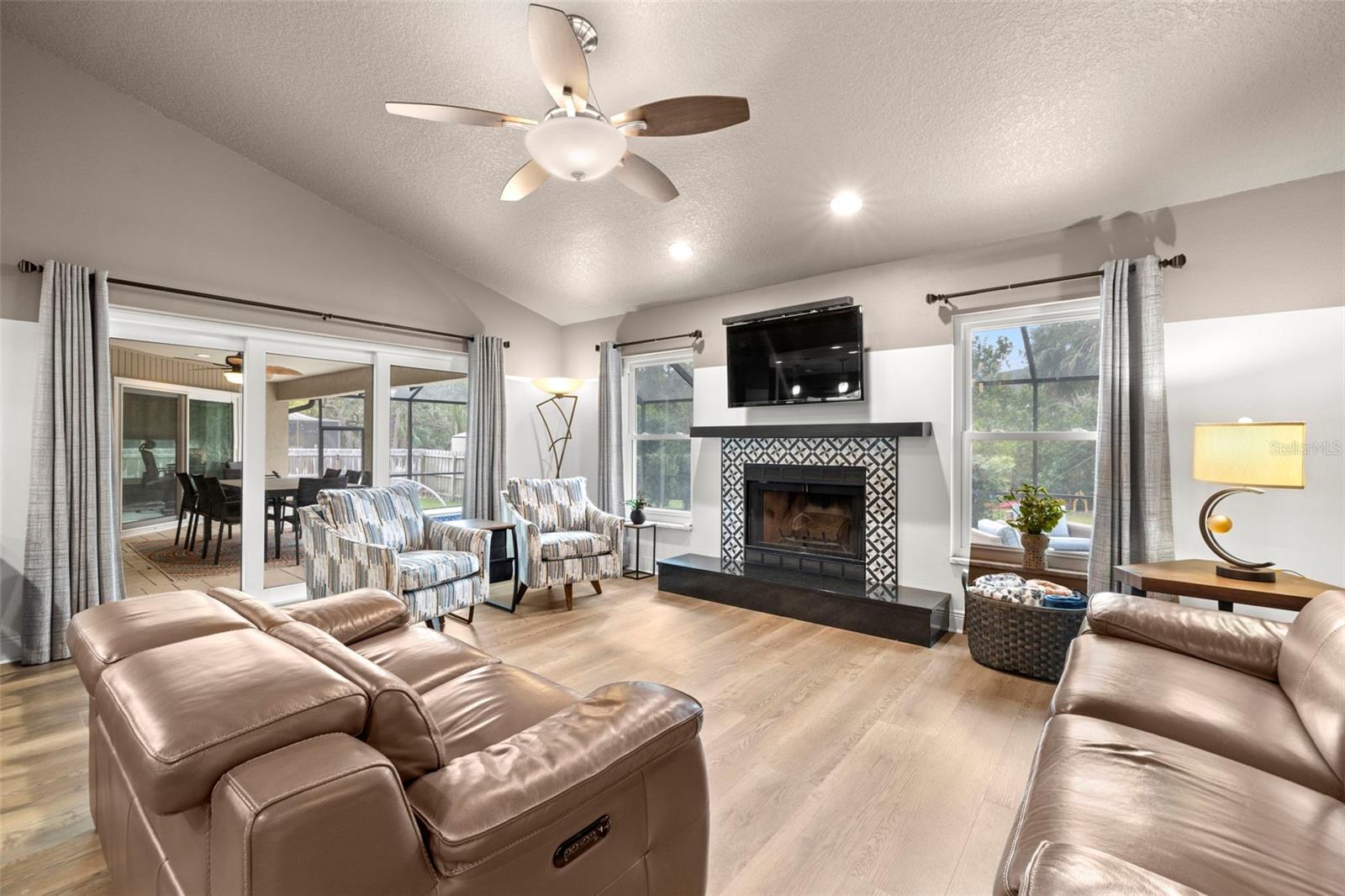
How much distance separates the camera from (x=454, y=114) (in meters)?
2.22

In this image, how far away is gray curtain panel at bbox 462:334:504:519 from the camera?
5.20m

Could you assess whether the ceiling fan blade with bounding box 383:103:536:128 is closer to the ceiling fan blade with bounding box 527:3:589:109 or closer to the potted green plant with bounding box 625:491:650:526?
the ceiling fan blade with bounding box 527:3:589:109

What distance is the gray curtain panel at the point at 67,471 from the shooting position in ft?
10.4

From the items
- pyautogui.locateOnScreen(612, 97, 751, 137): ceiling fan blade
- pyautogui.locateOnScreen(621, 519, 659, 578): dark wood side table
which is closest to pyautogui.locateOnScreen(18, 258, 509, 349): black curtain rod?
pyautogui.locateOnScreen(621, 519, 659, 578): dark wood side table

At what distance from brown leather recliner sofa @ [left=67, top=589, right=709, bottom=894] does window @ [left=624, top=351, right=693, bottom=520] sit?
Result: 4032mm

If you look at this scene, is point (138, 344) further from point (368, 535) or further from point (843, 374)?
point (843, 374)

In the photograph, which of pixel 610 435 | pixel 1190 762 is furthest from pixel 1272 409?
pixel 610 435

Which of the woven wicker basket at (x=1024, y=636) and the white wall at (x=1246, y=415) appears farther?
the woven wicker basket at (x=1024, y=636)

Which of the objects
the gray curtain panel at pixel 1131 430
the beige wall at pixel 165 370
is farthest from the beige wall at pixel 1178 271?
the beige wall at pixel 165 370

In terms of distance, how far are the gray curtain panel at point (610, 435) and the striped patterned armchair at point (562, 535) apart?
52cm

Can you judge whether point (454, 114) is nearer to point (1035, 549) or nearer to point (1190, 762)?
point (1190, 762)

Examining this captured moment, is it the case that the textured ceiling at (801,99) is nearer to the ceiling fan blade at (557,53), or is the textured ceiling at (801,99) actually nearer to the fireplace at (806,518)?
the ceiling fan blade at (557,53)

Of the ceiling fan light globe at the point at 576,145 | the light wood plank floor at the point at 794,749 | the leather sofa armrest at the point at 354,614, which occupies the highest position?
the ceiling fan light globe at the point at 576,145

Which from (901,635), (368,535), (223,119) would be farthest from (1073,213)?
(223,119)
